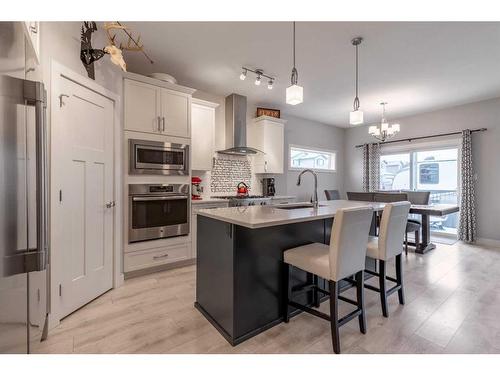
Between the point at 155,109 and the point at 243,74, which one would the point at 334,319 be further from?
the point at 243,74

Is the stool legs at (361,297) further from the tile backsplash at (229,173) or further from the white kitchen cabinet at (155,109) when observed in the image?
the tile backsplash at (229,173)

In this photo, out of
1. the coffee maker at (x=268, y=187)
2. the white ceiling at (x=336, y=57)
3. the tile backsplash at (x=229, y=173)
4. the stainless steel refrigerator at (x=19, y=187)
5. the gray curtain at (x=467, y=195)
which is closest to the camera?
the stainless steel refrigerator at (x=19, y=187)

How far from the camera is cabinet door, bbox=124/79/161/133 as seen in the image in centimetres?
277

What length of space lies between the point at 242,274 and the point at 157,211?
1.70 meters

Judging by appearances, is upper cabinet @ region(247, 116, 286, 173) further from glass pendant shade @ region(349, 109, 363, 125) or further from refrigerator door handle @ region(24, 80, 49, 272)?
refrigerator door handle @ region(24, 80, 49, 272)

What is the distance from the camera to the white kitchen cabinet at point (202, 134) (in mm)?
3572

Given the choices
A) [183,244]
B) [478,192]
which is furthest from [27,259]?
[478,192]

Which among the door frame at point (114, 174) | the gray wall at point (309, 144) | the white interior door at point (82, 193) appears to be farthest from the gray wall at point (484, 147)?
the white interior door at point (82, 193)

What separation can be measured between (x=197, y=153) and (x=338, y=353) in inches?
116

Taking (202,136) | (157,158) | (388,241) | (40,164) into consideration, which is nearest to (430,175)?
(388,241)

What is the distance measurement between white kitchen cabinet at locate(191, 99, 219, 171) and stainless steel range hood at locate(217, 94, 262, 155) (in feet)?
1.53

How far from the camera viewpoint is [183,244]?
320 centimetres

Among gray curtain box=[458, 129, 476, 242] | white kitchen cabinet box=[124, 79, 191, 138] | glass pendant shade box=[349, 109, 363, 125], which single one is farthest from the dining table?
white kitchen cabinet box=[124, 79, 191, 138]

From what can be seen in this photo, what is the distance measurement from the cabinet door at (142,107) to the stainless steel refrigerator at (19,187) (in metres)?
1.60
